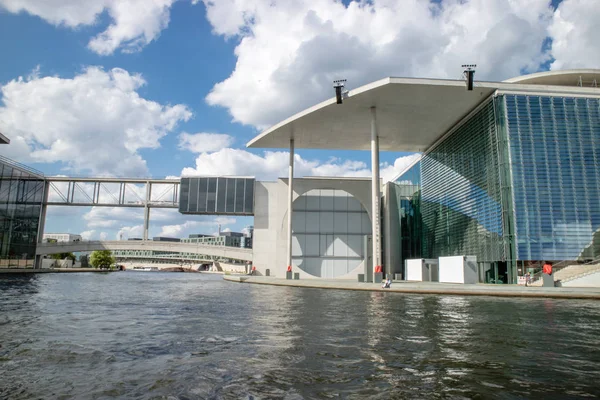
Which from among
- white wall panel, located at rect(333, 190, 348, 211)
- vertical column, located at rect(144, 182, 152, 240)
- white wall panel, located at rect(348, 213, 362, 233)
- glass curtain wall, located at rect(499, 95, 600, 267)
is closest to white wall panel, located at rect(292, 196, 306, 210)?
white wall panel, located at rect(333, 190, 348, 211)

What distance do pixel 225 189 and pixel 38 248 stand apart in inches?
1201

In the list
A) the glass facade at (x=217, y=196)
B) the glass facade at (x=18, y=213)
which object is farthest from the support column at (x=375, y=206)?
the glass facade at (x=18, y=213)

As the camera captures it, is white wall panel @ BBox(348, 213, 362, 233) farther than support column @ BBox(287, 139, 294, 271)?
Yes

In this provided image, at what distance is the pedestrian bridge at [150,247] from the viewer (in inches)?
2606

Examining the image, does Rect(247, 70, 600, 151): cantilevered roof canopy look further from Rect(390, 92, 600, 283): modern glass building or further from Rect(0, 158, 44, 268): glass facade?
Rect(0, 158, 44, 268): glass facade

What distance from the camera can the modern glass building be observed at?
31.8 metres

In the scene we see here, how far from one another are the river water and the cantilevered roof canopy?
23.7 metres

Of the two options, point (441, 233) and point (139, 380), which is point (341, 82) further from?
point (139, 380)

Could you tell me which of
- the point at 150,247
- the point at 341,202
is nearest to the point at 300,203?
the point at 341,202

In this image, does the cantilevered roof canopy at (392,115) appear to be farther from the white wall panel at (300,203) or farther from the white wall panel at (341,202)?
the white wall panel at (300,203)

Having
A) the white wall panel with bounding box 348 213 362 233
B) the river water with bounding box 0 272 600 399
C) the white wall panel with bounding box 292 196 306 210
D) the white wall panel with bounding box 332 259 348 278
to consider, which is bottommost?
the river water with bounding box 0 272 600 399

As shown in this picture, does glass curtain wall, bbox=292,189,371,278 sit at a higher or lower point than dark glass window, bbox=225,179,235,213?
lower

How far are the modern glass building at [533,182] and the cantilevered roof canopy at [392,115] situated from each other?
164 centimetres

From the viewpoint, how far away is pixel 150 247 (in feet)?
229
